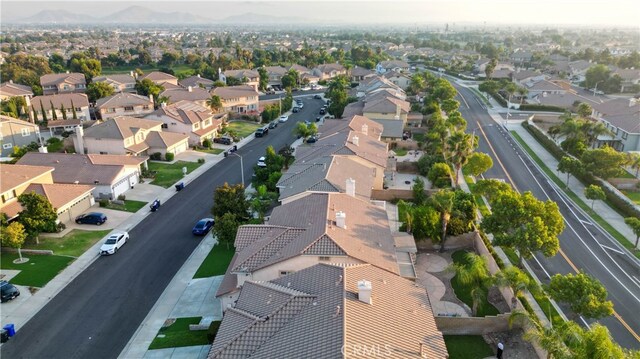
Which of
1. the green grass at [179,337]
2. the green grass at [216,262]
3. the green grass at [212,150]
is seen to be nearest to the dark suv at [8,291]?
the green grass at [179,337]

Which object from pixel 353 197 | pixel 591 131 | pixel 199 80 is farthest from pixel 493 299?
pixel 199 80

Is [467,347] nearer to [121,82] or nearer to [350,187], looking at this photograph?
[350,187]

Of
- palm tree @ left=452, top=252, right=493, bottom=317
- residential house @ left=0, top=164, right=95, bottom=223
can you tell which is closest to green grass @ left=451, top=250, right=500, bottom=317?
palm tree @ left=452, top=252, right=493, bottom=317

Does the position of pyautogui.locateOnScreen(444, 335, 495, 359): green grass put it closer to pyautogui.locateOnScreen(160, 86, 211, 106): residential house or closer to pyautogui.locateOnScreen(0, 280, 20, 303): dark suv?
pyautogui.locateOnScreen(0, 280, 20, 303): dark suv

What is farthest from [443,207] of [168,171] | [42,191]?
[168,171]

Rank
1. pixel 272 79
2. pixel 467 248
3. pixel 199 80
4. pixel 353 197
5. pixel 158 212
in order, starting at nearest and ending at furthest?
pixel 353 197 → pixel 467 248 → pixel 158 212 → pixel 199 80 → pixel 272 79

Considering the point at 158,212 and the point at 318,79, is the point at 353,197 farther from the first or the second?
the point at 318,79
